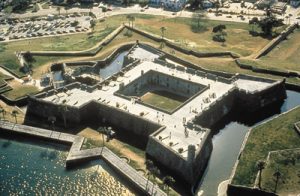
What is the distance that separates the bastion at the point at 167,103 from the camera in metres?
122

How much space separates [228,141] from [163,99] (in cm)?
3140


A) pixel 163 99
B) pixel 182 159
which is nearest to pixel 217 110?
pixel 163 99

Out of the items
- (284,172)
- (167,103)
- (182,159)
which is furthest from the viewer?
(167,103)

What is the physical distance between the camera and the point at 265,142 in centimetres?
12756

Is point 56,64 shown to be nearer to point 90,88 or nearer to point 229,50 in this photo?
point 90,88

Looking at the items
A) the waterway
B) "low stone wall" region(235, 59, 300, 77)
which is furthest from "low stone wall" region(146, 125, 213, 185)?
the waterway

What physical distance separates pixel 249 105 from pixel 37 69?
85.0 meters

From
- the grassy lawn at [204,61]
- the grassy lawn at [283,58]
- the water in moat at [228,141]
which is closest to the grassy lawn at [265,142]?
the water in moat at [228,141]

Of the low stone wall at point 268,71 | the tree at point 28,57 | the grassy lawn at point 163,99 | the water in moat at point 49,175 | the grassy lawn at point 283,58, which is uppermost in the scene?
the grassy lawn at point 283,58

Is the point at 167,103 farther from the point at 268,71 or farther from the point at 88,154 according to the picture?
the point at 268,71

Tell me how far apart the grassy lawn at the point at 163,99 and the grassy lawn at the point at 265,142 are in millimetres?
29984

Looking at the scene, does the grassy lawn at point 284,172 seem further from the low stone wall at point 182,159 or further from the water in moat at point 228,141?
the low stone wall at point 182,159

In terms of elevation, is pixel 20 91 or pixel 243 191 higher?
pixel 20 91

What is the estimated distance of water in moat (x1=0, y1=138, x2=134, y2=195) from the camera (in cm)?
11438
